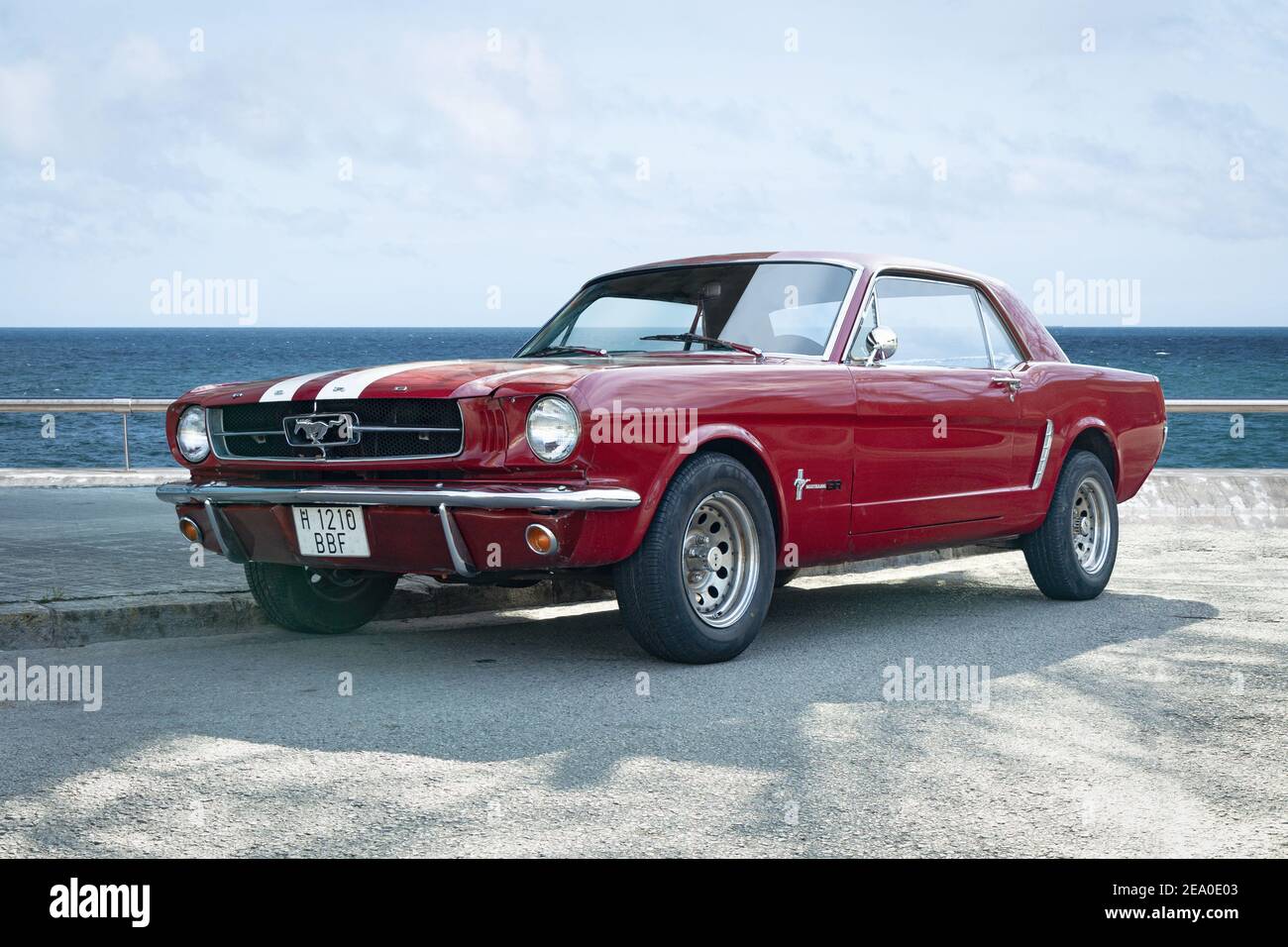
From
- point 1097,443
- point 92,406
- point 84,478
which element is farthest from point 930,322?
point 92,406

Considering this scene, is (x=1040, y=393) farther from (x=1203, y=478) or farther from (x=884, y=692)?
(x=1203, y=478)

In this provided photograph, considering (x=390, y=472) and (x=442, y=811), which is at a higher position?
(x=390, y=472)

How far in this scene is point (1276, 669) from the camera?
18.6ft

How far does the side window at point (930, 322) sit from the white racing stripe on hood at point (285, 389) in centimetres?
235

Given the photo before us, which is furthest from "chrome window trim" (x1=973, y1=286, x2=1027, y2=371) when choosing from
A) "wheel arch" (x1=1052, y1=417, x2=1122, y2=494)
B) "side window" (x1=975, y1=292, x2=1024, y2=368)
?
"wheel arch" (x1=1052, y1=417, x2=1122, y2=494)

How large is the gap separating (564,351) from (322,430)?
145 centimetres

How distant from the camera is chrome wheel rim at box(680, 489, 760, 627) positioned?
18.5ft

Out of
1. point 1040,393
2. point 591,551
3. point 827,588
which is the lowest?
point 827,588

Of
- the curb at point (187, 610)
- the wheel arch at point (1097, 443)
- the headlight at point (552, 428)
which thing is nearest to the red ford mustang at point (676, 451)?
the headlight at point (552, 428)

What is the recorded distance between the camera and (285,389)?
574 centimetres

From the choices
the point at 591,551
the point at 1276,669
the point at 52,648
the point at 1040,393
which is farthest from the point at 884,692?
the point at 52,648

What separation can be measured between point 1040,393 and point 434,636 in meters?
3.26

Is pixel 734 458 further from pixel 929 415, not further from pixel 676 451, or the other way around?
pixel 929 415
